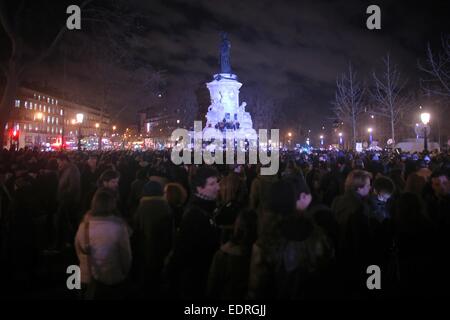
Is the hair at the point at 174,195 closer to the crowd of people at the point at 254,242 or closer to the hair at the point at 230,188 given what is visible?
the crowd of people at the point at 254,242

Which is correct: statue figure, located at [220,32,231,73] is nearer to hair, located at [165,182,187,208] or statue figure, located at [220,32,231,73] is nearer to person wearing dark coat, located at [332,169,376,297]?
hair, located at [165,182,187,208]

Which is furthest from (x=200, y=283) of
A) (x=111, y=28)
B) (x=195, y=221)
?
(x=111, y=28)

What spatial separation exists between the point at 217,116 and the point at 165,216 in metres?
53.8

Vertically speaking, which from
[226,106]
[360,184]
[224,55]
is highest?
[224,55]

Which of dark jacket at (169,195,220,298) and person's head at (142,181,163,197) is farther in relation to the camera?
person's head at (142,181,163,197)

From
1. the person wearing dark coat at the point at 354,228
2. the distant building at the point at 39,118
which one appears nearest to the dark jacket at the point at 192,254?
the person wearing dark coat at the point at 354,228

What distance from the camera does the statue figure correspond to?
6294 centimetres

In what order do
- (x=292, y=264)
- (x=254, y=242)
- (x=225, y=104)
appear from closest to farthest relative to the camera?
(x=292, y=264) < (x=254, y=242) < (x=225, y=104)

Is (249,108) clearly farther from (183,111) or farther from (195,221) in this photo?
(195,221)

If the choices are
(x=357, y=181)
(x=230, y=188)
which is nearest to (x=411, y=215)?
(x=357, y=181)

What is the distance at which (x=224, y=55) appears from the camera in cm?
6400

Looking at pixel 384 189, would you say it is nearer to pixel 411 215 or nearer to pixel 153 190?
pixel 411 215

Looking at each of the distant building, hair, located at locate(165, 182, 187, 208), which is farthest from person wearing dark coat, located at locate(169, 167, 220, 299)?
the distant building

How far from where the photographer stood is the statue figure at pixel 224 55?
62938 mm
